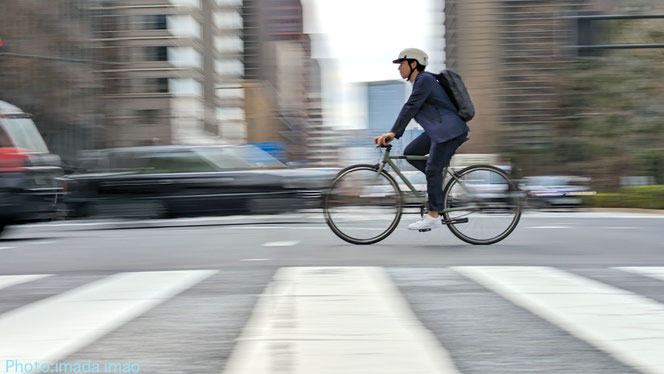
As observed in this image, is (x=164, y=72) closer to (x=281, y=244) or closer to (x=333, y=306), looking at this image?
(x=281, y=244)

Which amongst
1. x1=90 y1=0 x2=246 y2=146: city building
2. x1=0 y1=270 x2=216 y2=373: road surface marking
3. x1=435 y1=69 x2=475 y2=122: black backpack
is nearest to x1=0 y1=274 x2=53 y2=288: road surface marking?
x1=0 y1=270 x2=216 y2=373: road surface marking

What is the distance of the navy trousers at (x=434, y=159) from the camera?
7.44m

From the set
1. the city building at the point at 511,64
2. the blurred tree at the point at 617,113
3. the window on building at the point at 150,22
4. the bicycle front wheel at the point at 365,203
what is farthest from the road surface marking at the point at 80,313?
the window on building at the point at 150,22

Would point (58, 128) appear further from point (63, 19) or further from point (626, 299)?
point (626, 299)

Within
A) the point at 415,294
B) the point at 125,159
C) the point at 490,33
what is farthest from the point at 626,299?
the point at 490,33

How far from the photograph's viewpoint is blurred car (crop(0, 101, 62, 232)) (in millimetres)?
10508

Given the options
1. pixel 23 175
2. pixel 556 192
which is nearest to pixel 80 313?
pixel 23 175

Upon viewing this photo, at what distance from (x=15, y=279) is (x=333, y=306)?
8.12 feet

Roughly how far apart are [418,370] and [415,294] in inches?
67.2

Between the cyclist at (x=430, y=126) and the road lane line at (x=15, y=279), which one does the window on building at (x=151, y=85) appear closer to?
the cyclist at (x=430, y=126)

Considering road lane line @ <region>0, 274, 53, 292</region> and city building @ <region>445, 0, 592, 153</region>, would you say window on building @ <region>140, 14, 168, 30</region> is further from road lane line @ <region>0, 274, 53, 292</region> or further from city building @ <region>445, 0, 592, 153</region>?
road lane line @ <region>0, 274, 53, 292</region>

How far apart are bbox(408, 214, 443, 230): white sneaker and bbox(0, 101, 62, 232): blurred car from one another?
524cm

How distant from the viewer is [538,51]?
58.9m

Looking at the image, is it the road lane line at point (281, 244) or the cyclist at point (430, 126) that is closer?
the cyclist at point (430, 126)
